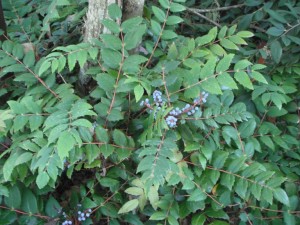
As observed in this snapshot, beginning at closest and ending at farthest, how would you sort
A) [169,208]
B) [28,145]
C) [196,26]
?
[28,145]
[169,208]
[196,26]

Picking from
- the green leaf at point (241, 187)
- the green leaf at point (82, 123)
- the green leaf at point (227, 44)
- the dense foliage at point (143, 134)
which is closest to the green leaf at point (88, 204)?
the dense foliage at point (143, 134)

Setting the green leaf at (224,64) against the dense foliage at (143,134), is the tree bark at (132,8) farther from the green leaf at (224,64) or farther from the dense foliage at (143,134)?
the green leaf at (224,64)

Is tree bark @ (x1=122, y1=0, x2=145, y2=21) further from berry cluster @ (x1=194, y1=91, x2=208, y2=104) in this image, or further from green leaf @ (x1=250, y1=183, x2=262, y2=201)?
green leaf @ (x1=250, y1=183, x2=262, y2=201)

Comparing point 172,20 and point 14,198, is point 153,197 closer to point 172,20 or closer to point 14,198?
point 14,198

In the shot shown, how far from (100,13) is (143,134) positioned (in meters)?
0.47

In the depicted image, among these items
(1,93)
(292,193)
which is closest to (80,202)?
(1,93)

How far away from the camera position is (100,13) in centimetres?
146

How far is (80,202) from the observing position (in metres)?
1.46

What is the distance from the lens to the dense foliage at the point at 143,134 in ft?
4.14

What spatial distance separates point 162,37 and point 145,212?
2.05 ft

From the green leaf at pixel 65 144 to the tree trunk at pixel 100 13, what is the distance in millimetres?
521

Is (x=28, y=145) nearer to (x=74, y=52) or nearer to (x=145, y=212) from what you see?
(x=74, y=52)

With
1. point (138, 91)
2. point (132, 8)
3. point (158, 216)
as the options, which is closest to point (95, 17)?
point (132, 8)

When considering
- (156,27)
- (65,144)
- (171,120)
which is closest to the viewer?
(65,144)
